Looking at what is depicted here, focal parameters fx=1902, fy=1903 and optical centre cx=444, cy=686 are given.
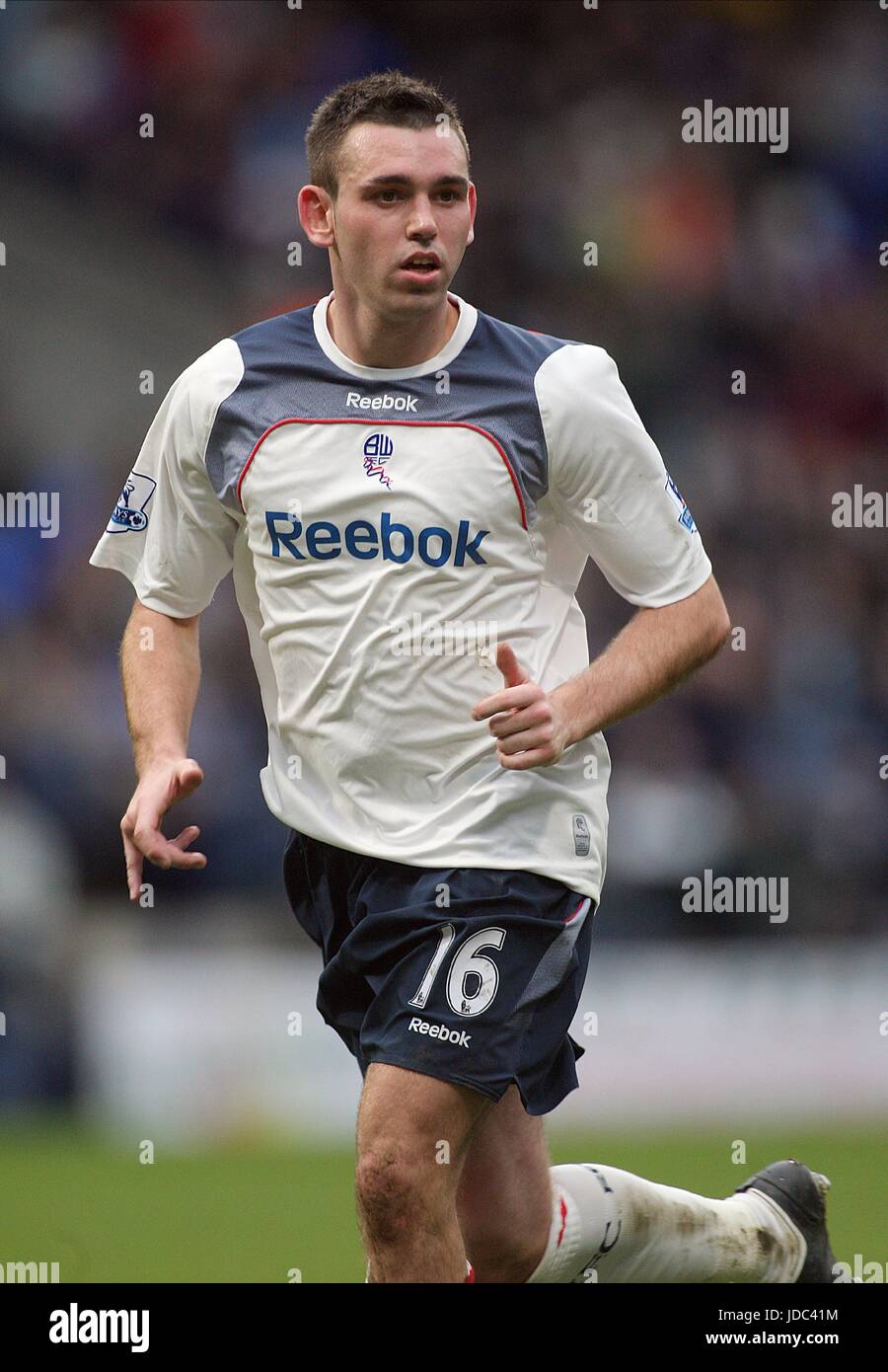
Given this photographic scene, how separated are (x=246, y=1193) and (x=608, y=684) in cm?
479

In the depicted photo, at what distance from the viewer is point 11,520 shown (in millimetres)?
10914

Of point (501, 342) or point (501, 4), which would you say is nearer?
point (501, 342)

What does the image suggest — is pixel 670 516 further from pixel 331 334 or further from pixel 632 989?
pixel 632 989

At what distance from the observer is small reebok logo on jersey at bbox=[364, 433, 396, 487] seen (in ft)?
13.2

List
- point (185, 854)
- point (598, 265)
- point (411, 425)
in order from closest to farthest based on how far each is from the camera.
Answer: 1. point (185, 854)
2. point (411, 425)
3. point (598, 265)

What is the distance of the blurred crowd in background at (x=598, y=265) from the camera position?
36.2 ft

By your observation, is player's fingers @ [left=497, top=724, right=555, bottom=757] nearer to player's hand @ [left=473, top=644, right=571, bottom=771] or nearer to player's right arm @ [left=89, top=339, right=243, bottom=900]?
player's hand @ [left=473, top=644, right=571, bottom=771]

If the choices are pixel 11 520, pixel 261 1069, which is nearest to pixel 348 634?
pixel 261 1069

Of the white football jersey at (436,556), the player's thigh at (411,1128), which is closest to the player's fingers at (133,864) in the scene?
the white football jersey at (436,556)

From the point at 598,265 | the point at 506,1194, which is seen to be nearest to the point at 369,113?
the point at 506,1194

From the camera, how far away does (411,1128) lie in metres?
3.70

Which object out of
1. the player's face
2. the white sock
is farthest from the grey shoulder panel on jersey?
the white sock

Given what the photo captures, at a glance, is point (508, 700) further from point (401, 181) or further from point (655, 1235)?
point (655, 1235)

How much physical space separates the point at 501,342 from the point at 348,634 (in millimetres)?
746
